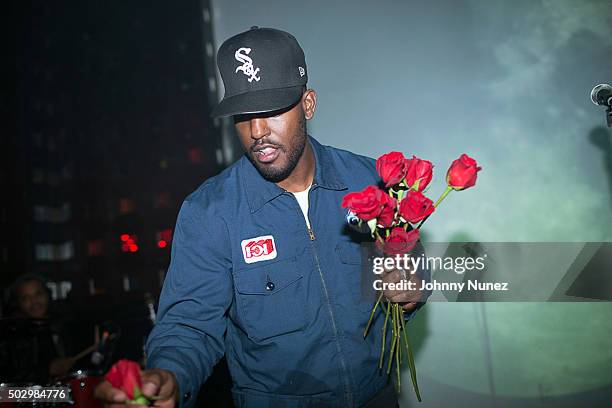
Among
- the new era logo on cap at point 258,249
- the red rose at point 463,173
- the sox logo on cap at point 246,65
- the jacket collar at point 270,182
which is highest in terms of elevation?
the sox logo on cap at point 246,65

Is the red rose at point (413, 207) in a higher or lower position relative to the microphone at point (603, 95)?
lower

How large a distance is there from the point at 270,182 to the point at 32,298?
3.35m

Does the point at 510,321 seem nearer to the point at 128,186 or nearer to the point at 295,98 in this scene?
the point at 295,98

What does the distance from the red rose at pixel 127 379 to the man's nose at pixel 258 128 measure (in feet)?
2.69

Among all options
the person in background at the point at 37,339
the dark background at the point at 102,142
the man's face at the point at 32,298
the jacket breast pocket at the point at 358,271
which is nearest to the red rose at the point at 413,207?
the jacket breast pocket at the point at 358,271

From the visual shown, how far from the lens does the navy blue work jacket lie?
1571 mm

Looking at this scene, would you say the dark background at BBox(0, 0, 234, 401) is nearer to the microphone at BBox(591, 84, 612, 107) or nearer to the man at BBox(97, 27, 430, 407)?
the man at BBox(97, 27, 430, 407)

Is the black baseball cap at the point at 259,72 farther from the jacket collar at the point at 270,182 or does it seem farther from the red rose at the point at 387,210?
the red rose at the point at 387,210

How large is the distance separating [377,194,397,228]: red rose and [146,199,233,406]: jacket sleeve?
0.58 metres

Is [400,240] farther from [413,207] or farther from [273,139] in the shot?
[273,139]

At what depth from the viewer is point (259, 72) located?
159 centimetres

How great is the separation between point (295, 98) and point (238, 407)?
100 cm

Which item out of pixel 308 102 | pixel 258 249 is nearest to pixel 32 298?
pixel 258 249

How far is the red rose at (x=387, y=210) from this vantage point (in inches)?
45.6
